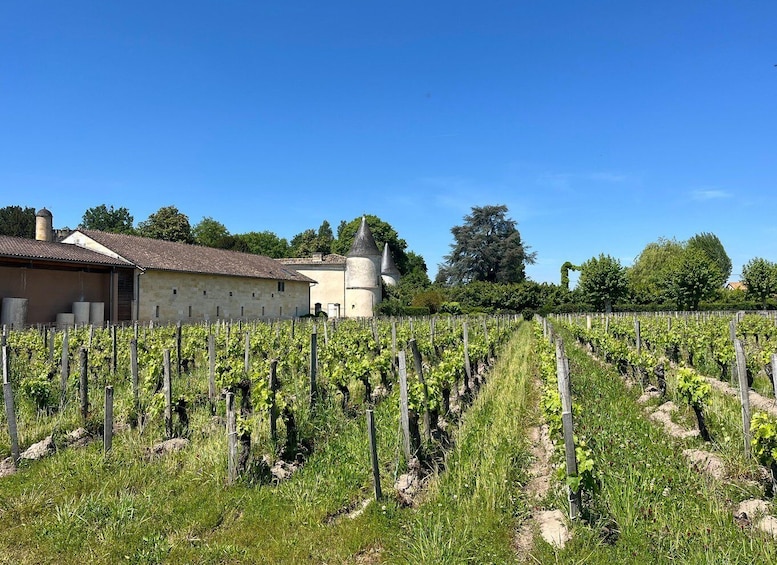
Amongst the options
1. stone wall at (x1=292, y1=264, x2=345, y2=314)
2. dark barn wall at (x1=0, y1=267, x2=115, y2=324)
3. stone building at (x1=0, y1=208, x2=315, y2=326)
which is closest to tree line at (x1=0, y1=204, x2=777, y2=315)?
stone wall at (x1=292, y1=264, x2=345, y2=314)

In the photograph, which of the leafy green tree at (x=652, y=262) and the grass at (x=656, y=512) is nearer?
the grass at (x=656, y=512)

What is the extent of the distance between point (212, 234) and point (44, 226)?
36.3 meters

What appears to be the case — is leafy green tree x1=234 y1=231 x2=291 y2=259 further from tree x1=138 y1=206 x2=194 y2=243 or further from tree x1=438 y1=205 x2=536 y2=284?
tree x1=438 y1=205 x2=536 y2=284

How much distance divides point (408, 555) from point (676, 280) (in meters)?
43.1

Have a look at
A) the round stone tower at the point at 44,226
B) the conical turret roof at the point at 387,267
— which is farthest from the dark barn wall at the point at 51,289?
the conical turret roof at the point at 387,267

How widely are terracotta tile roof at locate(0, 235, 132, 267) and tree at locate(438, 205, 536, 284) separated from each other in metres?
38.5

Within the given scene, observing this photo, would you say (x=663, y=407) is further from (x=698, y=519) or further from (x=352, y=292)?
(x=352, y=292)

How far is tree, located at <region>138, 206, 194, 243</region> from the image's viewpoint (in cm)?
5031

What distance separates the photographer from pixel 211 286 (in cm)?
3053

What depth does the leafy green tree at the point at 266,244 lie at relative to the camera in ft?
221

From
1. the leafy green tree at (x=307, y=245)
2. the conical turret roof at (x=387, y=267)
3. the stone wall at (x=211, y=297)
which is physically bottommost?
the stone wall at (x=211, y=297)

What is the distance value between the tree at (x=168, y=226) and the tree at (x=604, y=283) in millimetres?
39524

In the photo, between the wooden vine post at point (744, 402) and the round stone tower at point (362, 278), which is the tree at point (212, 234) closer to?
the round stone tower at point (362, 278)

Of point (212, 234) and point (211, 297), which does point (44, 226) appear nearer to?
point (211, 297)
